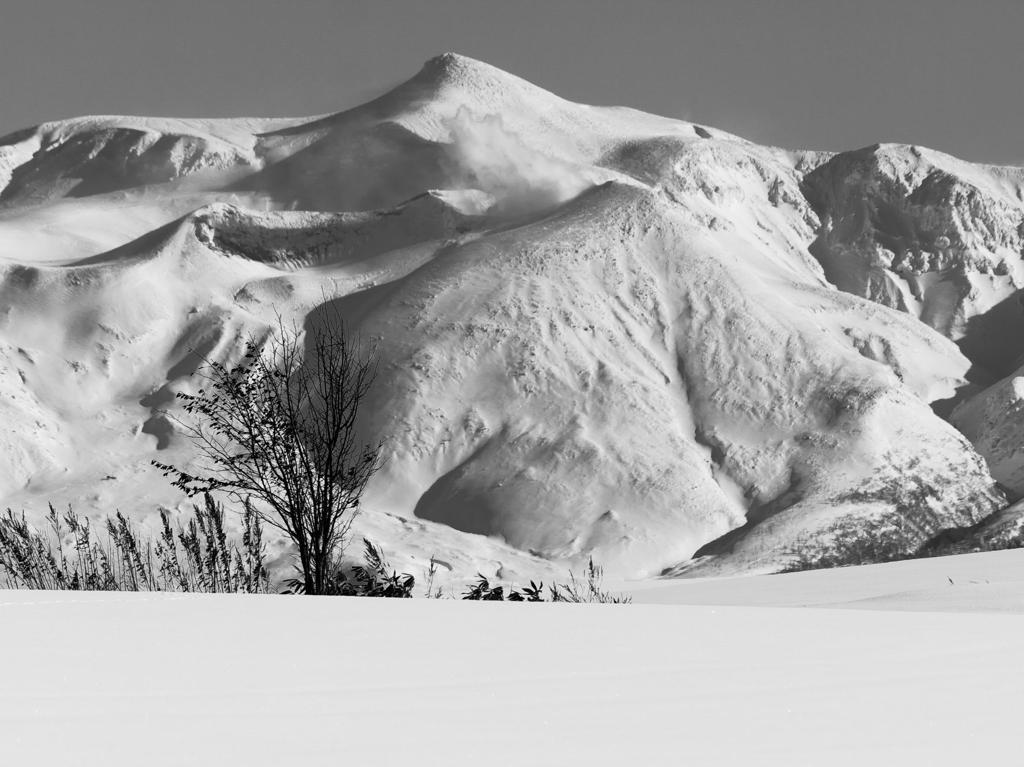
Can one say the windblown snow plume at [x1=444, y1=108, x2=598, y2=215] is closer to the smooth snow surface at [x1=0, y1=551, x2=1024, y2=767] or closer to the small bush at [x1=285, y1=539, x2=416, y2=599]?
the small bush at [x1=285, y1=539, x2=416, y2=599]

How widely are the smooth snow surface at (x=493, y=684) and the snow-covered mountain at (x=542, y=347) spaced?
4780cm

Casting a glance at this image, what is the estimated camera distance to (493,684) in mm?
6340

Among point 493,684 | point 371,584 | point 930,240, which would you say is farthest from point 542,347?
point 493,684

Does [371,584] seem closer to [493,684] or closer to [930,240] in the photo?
[493,684]

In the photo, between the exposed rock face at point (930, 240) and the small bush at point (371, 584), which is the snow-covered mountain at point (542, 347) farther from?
the small bush at point (371, 584)

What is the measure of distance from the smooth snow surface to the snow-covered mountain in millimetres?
47801

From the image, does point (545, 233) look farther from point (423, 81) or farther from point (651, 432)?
point (423, 81)

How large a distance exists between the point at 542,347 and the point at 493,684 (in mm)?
64374

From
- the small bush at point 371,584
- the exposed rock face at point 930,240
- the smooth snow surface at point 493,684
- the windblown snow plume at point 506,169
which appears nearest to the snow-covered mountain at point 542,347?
the windblown snow plume at point 506,169

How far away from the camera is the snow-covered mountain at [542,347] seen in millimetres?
62031

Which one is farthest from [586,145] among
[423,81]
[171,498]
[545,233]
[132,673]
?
[132,673]

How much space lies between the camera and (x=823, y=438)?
67.2 m

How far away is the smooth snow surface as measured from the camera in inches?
198

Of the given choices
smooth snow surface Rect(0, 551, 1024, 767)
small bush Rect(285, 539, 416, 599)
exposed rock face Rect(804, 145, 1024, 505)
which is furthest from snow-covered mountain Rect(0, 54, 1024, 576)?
smooth snow surface Rect(0, 551, 1024, 767)
